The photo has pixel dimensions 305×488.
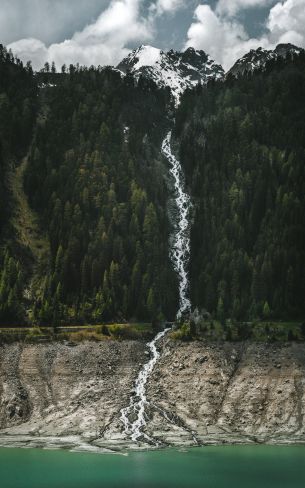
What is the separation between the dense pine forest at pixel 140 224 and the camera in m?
148

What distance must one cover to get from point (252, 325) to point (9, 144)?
105246mm

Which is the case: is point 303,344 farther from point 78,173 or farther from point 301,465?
point 78,173

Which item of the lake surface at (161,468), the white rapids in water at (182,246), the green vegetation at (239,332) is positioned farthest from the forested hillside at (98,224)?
the lake surface at (161,468)

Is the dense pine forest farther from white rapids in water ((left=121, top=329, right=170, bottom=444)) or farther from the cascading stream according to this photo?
white rapids in water ((left=121, top=329, right=170, bottom=444))

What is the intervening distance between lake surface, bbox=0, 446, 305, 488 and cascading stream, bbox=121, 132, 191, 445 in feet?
36.3

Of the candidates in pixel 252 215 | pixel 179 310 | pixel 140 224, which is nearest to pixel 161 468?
pixel 179 310

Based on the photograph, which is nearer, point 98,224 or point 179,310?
point 179,310

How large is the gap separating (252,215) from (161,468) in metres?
104

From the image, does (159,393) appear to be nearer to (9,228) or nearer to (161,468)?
(161,468)

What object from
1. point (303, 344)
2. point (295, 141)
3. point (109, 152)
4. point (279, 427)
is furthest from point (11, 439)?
point (295, 141)

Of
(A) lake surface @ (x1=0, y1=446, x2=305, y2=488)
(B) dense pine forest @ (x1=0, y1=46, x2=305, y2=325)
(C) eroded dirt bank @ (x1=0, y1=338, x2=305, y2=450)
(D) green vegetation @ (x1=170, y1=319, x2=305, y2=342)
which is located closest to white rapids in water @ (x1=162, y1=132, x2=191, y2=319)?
(B) dense pine forest @ (x1=0, y1=46, x2=305, y2=325)

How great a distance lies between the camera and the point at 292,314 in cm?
14225

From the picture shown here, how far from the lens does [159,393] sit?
10750 cm

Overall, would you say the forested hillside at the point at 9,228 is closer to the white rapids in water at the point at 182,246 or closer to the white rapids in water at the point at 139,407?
the white rapids in water at the point at 139,407
